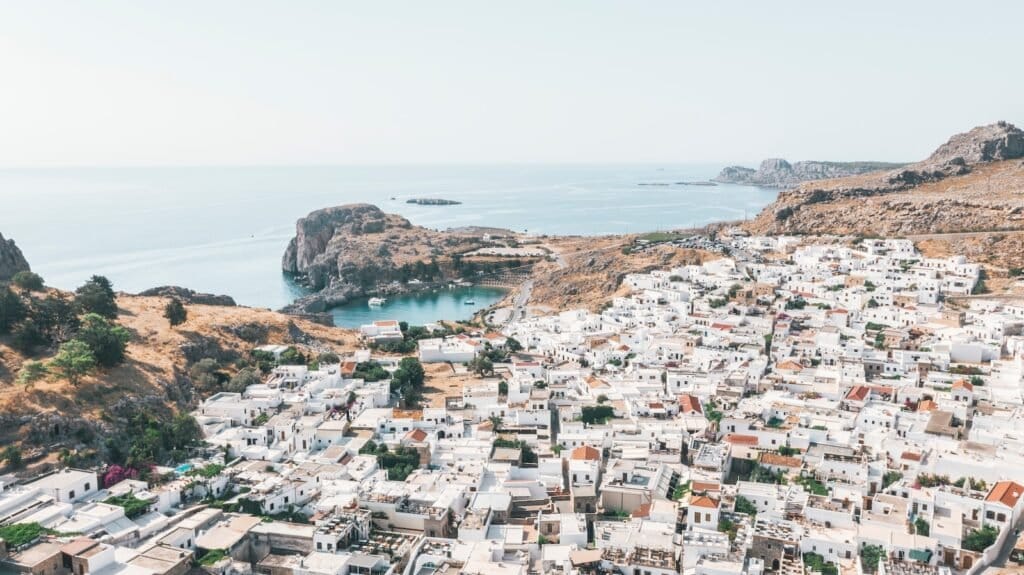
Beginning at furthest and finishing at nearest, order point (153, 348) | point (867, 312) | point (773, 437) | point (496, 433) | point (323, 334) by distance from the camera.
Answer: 1. point (323, 334)
2. point (867, 312)
3. point (153, 348)
4. point (496, 433)
5. point (773, 437)

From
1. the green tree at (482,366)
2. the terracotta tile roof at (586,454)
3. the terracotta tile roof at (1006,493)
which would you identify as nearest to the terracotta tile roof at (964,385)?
the terracotta tile roof at (1006,493)

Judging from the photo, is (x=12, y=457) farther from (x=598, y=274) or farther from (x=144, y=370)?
(x=598, y=274)

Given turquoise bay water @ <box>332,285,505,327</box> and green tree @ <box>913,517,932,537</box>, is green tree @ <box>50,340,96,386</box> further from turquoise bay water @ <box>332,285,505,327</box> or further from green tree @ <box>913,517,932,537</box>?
turquoise bay water @ <box>332,285,505,327</box>

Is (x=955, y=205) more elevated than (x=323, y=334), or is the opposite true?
(x=955, y=205)

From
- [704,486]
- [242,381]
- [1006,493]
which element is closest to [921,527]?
[1006,493]

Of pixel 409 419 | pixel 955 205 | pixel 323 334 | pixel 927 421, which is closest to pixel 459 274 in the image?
pixel 323 334

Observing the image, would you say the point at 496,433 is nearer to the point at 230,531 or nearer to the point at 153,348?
the point at 230,531

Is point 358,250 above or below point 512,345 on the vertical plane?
above
